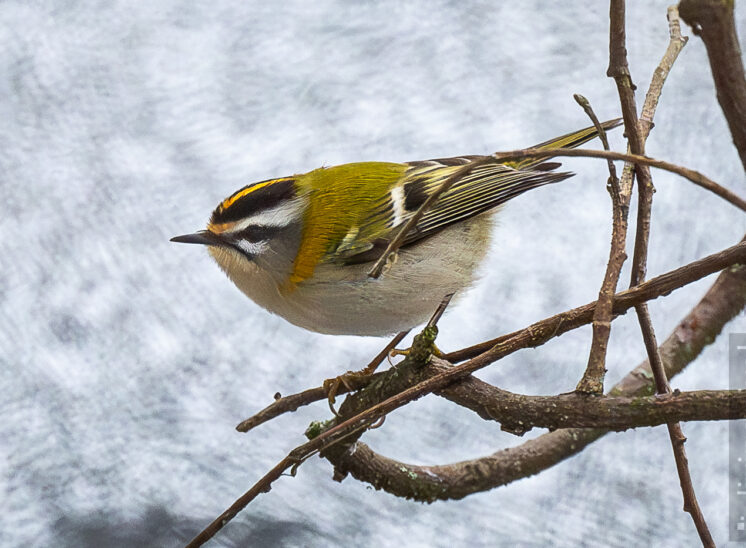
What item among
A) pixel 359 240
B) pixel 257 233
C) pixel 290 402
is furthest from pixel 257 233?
pixel 290 402

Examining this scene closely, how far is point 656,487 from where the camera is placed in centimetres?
119

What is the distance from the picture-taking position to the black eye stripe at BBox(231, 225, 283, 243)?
106 centimetres

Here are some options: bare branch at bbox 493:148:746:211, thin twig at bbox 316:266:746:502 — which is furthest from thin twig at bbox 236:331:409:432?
bare branch at bbox 493:148:746:211

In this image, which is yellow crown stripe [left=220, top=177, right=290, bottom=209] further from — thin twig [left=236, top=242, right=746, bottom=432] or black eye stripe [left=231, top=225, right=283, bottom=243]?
thin twig [left=236, top=242, right=746, bottom=432]

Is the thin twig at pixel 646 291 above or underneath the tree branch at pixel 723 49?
underneath

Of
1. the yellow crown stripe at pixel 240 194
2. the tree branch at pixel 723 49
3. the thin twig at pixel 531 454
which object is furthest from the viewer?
the yellow crown stripe at pixel 240 194

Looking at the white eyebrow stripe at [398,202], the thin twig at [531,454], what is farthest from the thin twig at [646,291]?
the white eyebrow stripe at [398,202]

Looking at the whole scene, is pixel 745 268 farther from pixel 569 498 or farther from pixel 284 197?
pixel 284 197

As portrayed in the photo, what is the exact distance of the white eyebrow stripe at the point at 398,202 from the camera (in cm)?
108

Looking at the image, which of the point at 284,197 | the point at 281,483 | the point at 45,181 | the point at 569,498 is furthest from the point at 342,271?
the point at 45,181

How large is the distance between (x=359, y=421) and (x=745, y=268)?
594mm

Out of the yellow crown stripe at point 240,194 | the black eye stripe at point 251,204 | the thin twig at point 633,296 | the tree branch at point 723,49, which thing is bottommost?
the black eye stripe at point 251,204

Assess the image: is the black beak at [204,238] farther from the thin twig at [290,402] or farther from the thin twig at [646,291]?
the thin twig at [646,291]

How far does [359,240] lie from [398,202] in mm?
87
